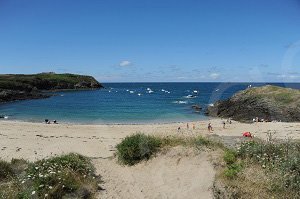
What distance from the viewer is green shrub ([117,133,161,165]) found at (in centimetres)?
1612

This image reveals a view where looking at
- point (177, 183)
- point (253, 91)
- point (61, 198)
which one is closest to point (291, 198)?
point (177, 183)

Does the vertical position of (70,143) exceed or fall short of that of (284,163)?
it falls short

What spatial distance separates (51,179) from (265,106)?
45.3m

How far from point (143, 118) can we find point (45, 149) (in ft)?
94.8

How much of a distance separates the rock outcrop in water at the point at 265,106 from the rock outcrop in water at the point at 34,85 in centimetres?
4757

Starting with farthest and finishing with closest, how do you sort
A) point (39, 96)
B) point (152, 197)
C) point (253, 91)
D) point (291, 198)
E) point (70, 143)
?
point (39, 96), point (253, 91), point (70, 143), point (152, 197), point (291, 198)

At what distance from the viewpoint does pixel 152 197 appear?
12.9m

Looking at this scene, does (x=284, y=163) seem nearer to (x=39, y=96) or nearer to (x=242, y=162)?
(x=242, y=162)

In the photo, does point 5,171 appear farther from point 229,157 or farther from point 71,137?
point 71,137

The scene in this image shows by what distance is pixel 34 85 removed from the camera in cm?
11081

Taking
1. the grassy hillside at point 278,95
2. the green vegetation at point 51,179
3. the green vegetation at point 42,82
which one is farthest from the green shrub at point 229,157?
the green vegetation at point 42,82

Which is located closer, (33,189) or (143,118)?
(33,189)

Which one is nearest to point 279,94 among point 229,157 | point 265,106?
point 265,106

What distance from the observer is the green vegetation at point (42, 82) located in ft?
315
